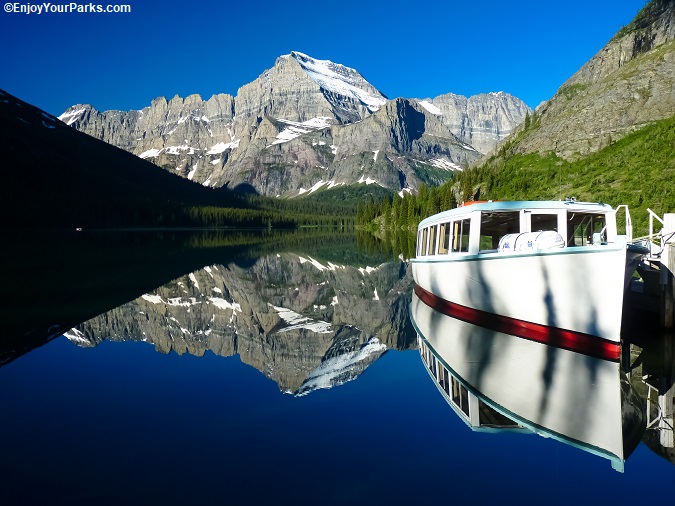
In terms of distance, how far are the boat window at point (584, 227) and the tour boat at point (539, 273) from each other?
5 centimetres

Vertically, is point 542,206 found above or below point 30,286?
above

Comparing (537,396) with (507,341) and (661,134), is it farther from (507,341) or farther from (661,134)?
(661,134)

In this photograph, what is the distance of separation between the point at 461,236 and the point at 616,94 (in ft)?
331

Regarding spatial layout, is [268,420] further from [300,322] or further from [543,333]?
[300,322]

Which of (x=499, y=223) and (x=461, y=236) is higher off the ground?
(x=499, y=223)

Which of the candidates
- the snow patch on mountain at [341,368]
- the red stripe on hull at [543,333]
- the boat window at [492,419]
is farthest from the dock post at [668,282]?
the boat window at [492,419]

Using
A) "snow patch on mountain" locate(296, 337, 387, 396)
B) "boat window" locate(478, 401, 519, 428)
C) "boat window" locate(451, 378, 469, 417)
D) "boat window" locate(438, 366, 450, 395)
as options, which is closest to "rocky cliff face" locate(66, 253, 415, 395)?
"snow patch on mountain" locate(296, 337, 387, 396)

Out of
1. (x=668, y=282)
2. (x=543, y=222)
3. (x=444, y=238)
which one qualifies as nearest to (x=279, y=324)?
(x=444, y=238)

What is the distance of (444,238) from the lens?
1129 inches

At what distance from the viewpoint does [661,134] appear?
76.1m

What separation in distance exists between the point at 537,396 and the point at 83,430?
11904 millimetres

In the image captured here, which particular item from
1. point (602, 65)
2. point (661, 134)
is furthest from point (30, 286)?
point (602, 65)

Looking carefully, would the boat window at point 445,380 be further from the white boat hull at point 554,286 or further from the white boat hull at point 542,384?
the white boat hull at point 554,286

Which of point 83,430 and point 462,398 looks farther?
point 462,398
